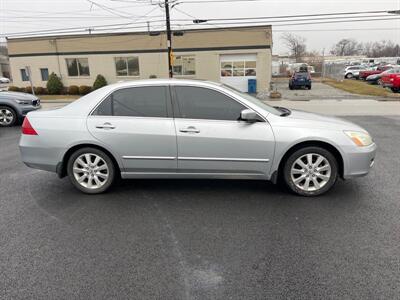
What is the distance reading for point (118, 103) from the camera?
4.16 metres

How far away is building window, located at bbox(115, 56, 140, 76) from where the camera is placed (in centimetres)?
2544

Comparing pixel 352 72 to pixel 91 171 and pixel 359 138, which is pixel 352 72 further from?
pixel 91 171

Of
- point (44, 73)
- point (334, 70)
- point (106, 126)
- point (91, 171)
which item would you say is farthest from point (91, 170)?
point (334, 70)

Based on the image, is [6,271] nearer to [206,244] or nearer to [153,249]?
[153,249]

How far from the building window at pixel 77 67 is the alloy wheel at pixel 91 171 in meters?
24.4

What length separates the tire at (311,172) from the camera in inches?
157

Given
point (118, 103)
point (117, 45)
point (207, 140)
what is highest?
point (117, 45)

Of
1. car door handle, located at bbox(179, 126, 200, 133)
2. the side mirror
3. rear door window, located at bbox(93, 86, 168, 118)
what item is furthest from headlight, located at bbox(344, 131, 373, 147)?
rear door window, located at bbox(93, 86, 168, 118)

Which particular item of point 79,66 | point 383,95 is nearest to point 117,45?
point 79,66

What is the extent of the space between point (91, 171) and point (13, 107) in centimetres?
774

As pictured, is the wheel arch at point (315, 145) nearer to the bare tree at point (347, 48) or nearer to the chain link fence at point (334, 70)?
the chain link fence at point (334, 70)

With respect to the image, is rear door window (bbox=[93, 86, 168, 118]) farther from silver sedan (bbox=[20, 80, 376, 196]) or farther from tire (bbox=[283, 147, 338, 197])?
tire (bbox=[283, 147, 338, 197])

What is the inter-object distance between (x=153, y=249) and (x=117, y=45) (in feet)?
81.3

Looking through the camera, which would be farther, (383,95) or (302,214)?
(383,95)
